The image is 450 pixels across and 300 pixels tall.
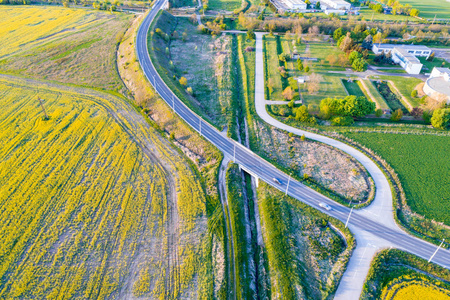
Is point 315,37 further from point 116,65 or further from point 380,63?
point 116,65

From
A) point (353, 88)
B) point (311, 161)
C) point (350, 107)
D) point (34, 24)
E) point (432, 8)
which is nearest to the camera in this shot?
point (311, 161)

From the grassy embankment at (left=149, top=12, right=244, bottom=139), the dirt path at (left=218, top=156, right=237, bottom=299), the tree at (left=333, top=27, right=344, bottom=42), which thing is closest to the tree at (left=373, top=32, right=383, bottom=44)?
the tree at (left=333, top=27, right=344, bottom=42)

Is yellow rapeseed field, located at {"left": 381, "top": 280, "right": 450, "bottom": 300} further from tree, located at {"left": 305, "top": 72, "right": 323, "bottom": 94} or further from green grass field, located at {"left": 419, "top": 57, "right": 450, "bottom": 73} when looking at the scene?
green grass field, located at {"left": 419, "top": 57, "right": 450, "bottom": 73}

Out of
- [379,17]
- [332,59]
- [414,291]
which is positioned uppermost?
[379,17]

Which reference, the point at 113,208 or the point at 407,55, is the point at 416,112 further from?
the point at 113,208

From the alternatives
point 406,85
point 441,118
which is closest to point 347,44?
point 406,85

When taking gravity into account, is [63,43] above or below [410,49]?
above
